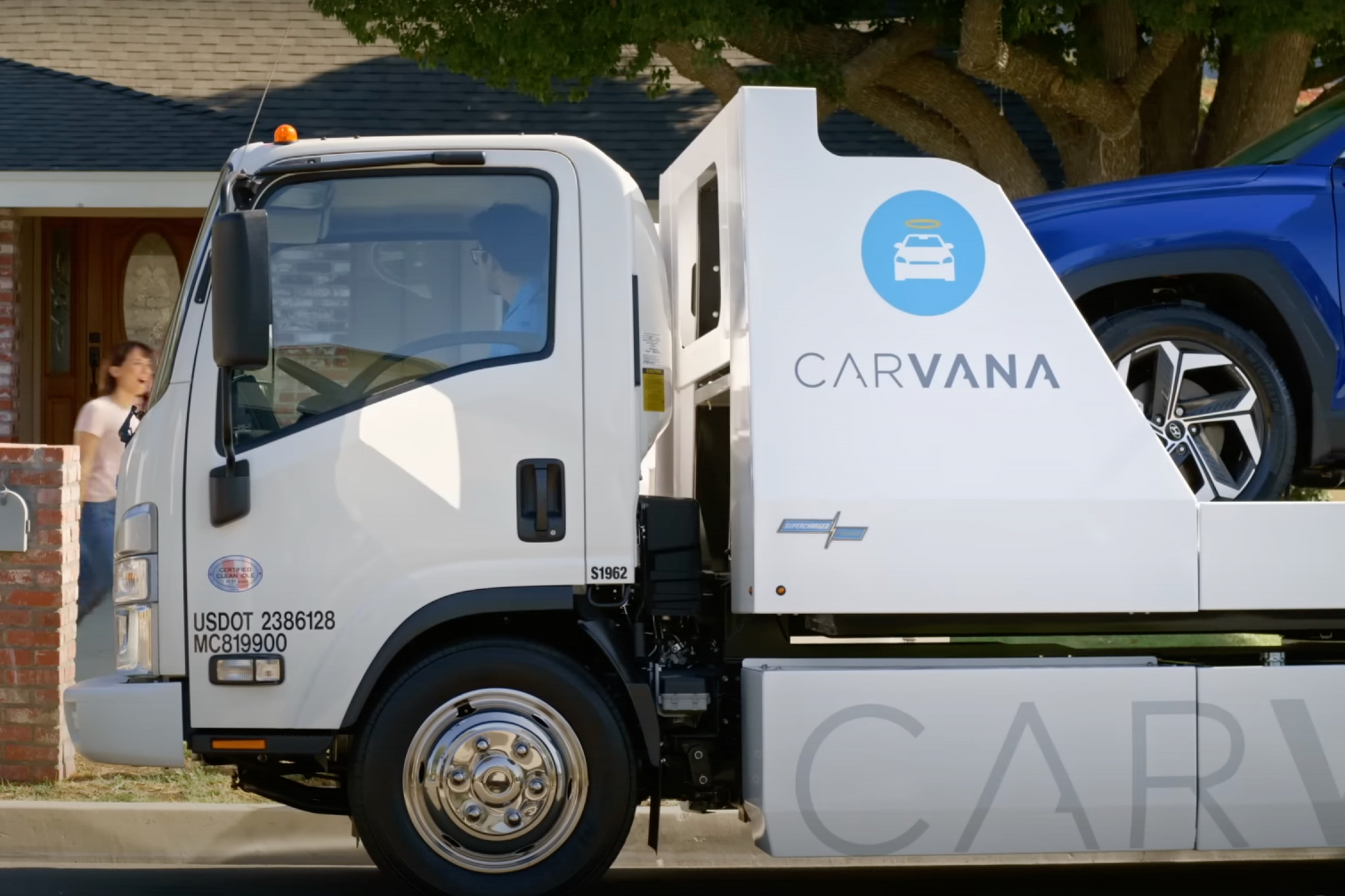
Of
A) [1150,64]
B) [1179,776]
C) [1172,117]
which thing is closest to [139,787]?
[1179,776]

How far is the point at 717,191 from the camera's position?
17.1 ft

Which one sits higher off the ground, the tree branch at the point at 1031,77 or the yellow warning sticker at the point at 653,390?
the tree branch at the point at 1031,77

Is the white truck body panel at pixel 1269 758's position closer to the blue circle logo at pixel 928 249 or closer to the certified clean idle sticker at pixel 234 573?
the blue circle logo at pixel 928 249

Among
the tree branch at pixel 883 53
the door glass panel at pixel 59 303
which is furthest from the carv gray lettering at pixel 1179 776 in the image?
the door glass panel at pixel 59 303

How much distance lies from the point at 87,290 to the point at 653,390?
32.4ft

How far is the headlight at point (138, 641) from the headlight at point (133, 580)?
0.11 feet

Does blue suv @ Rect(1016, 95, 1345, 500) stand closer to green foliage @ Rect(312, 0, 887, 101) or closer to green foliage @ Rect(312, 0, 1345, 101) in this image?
green foliage @ Rect(312, 0, 1345, 101)

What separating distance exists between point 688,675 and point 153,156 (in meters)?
8.59

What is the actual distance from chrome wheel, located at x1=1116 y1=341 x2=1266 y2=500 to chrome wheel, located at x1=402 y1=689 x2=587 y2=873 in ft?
7.20

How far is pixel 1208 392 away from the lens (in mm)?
5238

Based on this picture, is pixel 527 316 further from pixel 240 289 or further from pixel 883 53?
pixel 883 53

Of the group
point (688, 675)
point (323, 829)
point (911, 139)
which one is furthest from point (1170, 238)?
point (911, 139)

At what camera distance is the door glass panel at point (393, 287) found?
190 inches

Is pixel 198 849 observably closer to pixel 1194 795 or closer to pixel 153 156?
pixel 1194 795
